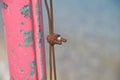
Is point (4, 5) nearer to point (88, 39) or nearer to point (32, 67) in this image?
point (32, 67)

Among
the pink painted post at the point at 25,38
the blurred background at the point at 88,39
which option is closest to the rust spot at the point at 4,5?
the pink painted post at the point at 25,38

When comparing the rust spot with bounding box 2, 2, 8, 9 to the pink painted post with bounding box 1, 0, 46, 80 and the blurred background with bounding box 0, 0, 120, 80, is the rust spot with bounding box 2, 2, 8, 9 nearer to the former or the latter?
the pink painted post with bounding box 1, 0, 46, 80

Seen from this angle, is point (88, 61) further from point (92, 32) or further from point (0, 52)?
point (0, 52)

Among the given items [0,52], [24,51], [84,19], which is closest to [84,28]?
[84,19]

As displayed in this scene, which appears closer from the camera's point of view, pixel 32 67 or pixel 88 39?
pixel 32 67

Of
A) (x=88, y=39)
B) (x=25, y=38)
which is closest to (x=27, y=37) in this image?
(x=25, y=38)

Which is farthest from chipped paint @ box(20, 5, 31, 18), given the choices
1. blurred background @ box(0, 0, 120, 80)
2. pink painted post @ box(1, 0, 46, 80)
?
blurred background @ box(0, 0, 120, 80)

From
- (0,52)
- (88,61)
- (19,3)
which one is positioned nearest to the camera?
(19,3)
